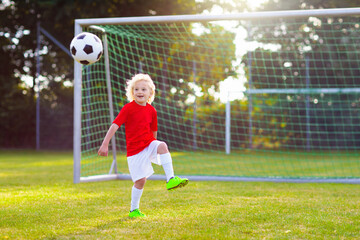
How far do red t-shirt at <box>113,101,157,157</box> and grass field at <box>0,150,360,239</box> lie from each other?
0.53 m

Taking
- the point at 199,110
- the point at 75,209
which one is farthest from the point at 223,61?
the point at 75,209

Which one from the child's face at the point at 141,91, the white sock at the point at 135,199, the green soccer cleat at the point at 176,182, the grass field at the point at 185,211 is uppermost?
the child's face at the point at 141,91

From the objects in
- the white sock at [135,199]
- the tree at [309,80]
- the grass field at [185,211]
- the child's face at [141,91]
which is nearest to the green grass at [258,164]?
the tree at [309,80]

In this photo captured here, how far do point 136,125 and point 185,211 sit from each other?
78 cm

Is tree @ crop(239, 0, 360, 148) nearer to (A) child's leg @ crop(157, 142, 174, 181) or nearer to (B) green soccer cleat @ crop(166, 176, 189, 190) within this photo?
(A) child's leg @ crop(157, 142, 174, 181)

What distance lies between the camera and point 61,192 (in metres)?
5.07

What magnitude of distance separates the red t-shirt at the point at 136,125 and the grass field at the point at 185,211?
530mm

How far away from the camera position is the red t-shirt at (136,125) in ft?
11.9

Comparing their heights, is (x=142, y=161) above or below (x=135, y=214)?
above

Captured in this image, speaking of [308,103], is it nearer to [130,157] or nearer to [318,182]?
[318,182]

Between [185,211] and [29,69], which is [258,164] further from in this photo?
[29,69]

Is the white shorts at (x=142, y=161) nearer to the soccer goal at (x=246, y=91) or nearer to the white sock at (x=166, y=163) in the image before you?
the white sock at (x=166, y=163)

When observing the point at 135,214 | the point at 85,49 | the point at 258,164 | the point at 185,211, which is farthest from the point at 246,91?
the point at 135,214

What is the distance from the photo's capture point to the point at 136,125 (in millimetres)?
3680
